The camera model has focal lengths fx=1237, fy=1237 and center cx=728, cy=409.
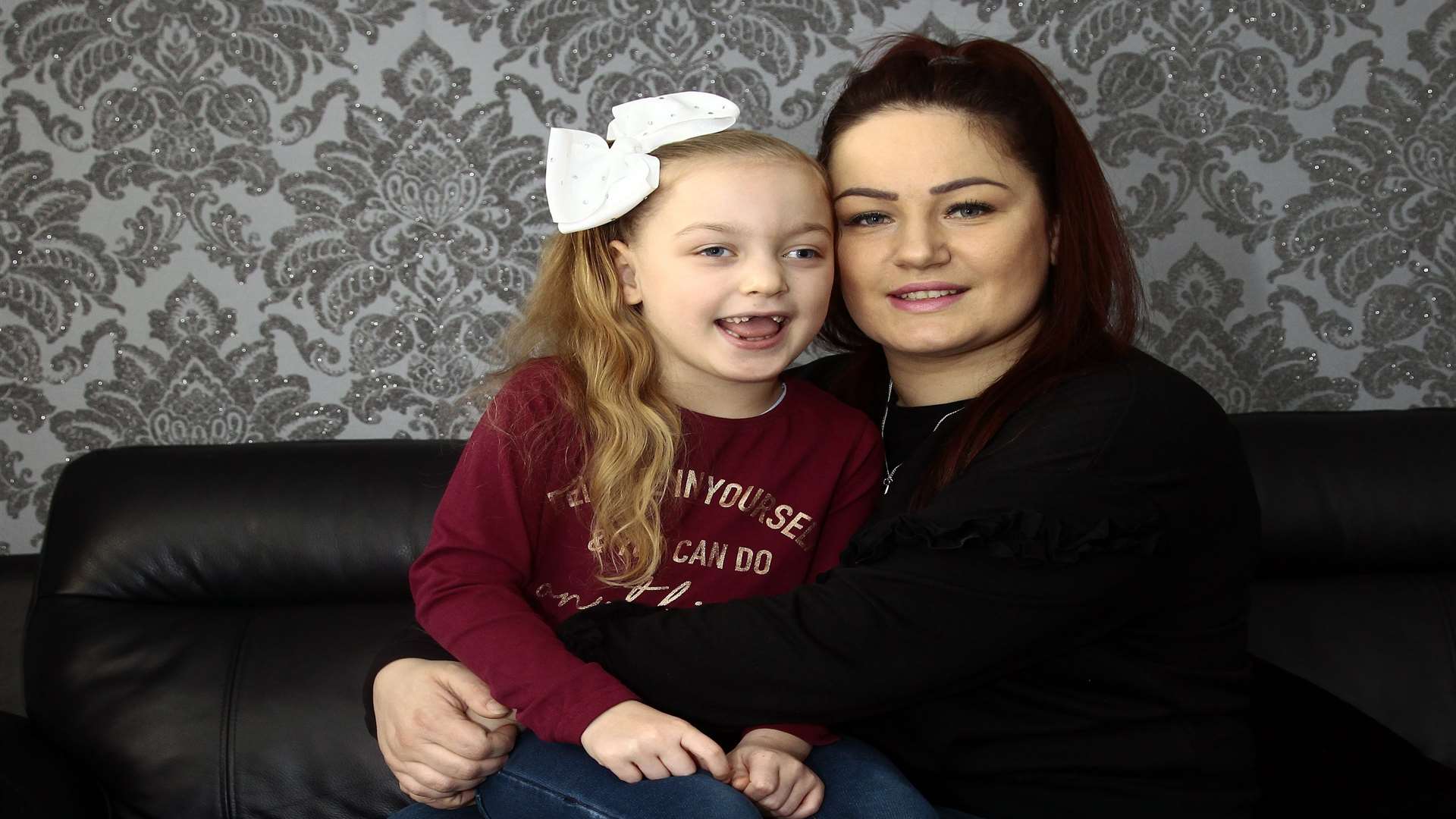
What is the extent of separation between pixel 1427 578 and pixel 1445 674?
162 millimetres

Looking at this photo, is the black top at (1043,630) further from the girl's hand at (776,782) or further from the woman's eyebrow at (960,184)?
the woman's eyebrow at (960,184)

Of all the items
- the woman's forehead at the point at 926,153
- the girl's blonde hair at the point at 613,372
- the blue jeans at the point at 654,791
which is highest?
the woman's forehead at the point at 926,153

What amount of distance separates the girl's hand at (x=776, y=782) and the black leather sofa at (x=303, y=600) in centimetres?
89

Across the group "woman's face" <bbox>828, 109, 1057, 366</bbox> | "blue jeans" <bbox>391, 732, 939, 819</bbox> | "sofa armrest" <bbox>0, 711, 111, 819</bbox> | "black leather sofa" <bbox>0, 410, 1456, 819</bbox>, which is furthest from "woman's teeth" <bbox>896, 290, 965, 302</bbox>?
"sofa armrest" <bbox>0, 711, 111, 819</bbox>

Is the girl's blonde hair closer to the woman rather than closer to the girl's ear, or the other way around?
the girl's ear

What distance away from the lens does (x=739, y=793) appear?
118 cm

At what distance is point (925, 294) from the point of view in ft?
5.02

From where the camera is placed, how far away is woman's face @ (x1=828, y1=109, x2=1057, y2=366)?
1.50m

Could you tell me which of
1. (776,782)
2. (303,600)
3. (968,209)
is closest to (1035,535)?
(776,782)

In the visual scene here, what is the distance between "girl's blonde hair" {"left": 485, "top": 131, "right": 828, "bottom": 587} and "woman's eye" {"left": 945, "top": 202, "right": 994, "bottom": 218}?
0.17 m

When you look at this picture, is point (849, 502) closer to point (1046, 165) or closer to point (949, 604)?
point (949, 604)

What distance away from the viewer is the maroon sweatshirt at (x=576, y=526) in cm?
132

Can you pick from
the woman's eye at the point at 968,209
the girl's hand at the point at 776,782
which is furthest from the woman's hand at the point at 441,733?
the woman's eye at the point at 968,209

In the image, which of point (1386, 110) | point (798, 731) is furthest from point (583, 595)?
point (1386, 110)
